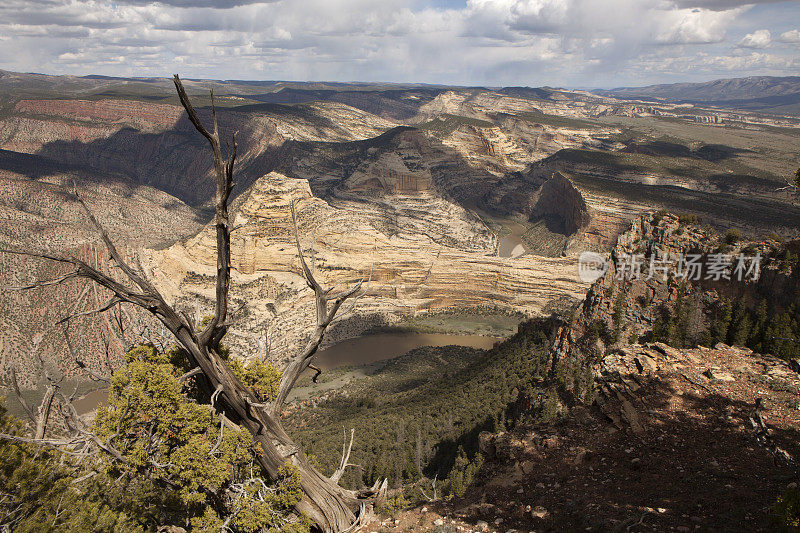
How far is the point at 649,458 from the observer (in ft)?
36.2

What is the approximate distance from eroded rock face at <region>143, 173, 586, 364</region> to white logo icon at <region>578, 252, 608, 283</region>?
1229 millimetres

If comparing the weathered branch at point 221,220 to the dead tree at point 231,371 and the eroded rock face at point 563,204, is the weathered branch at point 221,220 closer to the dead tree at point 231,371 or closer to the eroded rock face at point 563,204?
the dead tree at point 231,371

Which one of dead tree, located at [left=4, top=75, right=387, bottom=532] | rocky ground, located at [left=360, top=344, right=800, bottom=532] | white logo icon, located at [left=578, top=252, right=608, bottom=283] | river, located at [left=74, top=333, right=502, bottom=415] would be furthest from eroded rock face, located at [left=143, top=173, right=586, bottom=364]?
dead tree, located at [left=4, top=75, right=387, bottom=532]

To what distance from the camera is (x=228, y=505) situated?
881 centimetres

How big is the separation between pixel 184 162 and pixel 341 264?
100.0 m

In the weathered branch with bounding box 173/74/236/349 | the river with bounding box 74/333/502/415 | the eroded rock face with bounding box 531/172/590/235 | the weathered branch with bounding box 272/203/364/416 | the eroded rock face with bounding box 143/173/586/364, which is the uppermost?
the weathered branch with bounding box 173/74/236/349

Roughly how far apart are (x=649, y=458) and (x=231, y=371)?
959 centimetres

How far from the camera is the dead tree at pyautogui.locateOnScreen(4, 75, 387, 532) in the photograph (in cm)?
666

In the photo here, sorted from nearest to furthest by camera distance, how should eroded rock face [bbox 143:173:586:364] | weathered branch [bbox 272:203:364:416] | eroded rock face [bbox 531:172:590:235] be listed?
1. weathered branch [bbox 272:203:364:416]
2. eroded rock face [bbox 143:173:586:364]
3. eroded rock face [bbox 531:172:590:235]

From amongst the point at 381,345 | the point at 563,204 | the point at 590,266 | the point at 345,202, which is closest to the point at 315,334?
the point at 381,345

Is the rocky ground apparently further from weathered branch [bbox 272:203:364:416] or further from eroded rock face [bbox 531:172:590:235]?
eroded rock face [bbox 531:172:590:235]

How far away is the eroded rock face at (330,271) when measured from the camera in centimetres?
4806

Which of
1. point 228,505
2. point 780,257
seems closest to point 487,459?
point 228,505

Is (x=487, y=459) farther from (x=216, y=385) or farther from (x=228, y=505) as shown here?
(x=216, y=385)
